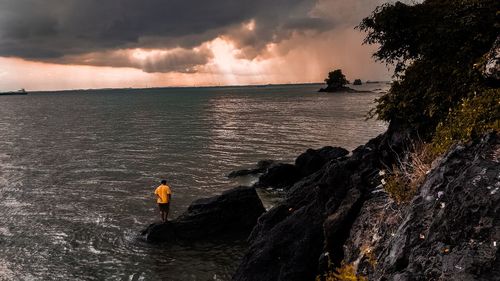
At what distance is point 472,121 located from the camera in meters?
8.91

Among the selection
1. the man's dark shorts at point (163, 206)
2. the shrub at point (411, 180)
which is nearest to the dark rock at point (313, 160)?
the man's dark shorts at point (163, 206)

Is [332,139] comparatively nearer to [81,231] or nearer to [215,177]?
[215,177]

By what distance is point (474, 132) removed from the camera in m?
8.49

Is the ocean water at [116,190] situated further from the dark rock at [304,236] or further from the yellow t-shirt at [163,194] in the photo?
the dark rock at [304,236]

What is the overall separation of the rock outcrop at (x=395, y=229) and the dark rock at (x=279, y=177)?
48.8 ft

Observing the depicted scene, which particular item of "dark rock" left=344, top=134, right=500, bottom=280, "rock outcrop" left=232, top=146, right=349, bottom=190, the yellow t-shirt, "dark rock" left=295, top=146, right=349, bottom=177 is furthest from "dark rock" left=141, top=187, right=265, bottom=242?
"dark rock" left=344, top=134, right=500, bottom=280

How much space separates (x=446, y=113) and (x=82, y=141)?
52149 mm

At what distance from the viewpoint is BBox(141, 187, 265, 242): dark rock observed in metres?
20.1

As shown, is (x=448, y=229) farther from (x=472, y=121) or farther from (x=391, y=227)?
(x=472, y=121)

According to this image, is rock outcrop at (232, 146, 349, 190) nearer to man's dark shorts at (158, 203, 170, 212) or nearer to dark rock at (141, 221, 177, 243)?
man's dark shorts at (158, 203, 170, 212)

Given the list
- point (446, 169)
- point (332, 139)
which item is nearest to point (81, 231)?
point (446, 169)

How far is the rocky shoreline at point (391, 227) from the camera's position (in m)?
6.38

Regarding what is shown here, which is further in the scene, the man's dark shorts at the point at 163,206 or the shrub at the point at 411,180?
the man's dark shorts at the point at 163,206

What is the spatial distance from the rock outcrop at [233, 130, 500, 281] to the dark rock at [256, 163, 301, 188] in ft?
48.8
